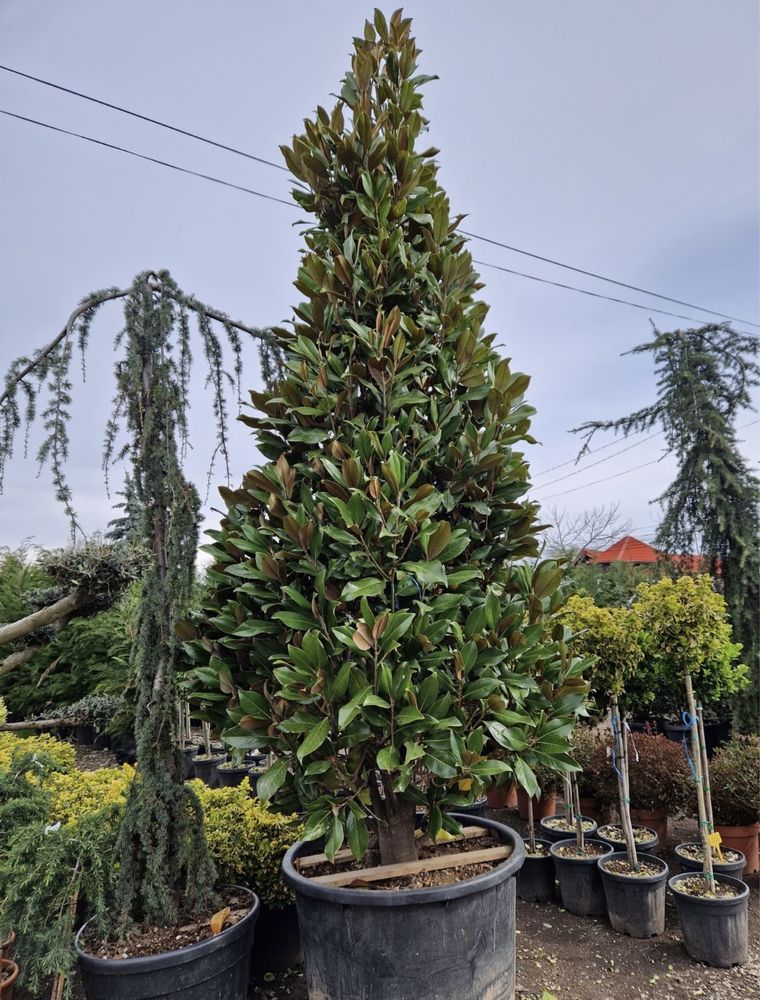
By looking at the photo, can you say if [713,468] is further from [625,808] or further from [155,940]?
[155,940]


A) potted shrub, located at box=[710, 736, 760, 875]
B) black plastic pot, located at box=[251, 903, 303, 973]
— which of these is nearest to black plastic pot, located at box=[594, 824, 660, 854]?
potted shrub, located at box=[710, 736, 760, 875]

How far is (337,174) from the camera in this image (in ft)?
7.94

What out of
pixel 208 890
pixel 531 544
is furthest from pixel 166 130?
pixel 208 890

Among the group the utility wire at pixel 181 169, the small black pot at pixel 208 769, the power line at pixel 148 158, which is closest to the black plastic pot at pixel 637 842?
the utility wire at pixel 181 169

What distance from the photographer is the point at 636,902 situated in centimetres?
310

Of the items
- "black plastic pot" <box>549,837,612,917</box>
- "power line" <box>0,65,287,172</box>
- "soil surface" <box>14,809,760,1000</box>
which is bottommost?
"soil surface" <box>14,809,760,1000</box>

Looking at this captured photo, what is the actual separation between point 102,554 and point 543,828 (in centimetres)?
351

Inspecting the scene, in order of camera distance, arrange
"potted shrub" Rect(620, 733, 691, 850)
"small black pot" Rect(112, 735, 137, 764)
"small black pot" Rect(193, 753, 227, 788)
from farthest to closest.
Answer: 1. "small black pot" Rect(112, 735, 137, 764)
2. "small black pot" Rect(193, 753, 227, 788)
3. "potted shrub" Rect(620, 733, 691, 850)

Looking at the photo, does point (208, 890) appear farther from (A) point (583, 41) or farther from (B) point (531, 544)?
(A) point (583, 41)

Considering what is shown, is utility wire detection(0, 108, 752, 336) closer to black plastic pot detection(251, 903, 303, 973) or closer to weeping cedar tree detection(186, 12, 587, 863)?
weeping cedar tree detection(186, 12, 587, 863)

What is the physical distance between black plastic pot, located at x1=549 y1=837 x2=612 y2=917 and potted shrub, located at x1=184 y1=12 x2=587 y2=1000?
1.46 meters

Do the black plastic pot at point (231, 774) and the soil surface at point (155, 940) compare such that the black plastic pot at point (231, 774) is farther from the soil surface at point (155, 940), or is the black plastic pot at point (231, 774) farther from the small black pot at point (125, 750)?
the soil surface at point (155, 940)

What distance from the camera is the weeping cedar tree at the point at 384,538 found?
5.75 ft

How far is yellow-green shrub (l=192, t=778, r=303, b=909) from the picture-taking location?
2.61m
